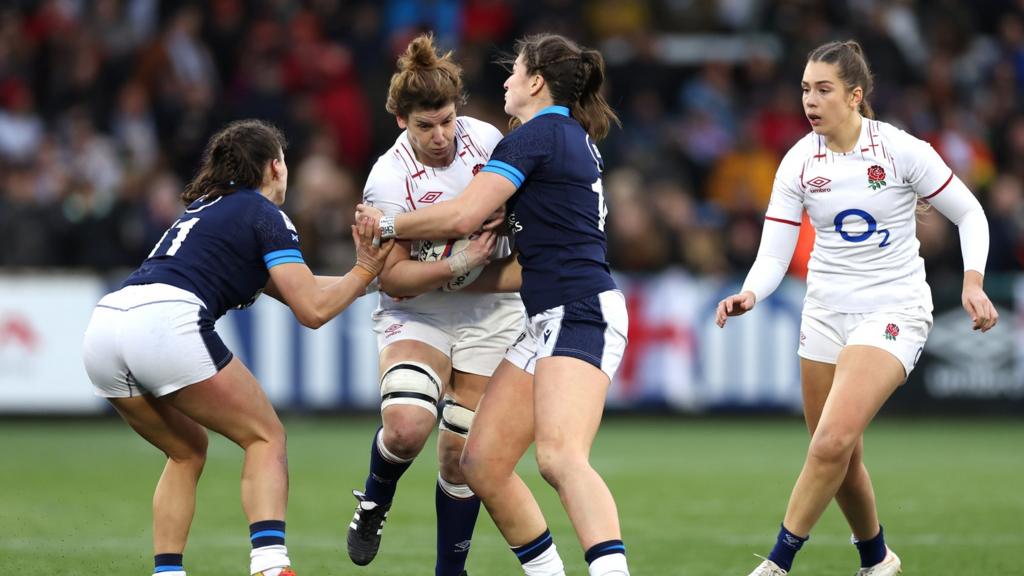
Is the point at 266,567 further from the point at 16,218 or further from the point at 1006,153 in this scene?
the point at 1006,153

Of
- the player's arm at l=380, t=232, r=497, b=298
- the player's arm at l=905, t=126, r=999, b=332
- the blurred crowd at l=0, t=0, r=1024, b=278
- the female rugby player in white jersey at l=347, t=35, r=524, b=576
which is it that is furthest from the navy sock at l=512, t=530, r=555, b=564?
the blurred crowd at l=0, t=0, r=1024, b=278

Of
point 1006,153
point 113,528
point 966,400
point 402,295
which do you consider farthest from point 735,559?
point 1006,153

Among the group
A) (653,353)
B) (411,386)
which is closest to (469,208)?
(411,386)

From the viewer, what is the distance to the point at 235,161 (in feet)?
19.8

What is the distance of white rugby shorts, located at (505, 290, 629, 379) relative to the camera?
5676 millimetres

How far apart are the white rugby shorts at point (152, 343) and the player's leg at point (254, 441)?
0.24ft

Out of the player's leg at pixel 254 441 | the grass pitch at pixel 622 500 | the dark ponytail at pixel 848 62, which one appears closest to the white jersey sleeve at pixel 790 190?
the dark ponytail at pixel 848 62

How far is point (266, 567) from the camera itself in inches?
223

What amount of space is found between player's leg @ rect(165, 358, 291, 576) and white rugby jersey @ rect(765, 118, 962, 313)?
2502 millimetres

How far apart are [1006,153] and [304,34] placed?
8.09 m

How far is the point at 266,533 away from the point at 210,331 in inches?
32.7

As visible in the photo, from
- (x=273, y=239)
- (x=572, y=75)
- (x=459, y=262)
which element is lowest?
(x=459, y=262)

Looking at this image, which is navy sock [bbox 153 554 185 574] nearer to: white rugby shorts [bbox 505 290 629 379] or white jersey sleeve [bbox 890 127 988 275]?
white rugby shorts [bbox 505 290 629 379]

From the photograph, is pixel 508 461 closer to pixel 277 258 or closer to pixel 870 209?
pixel 277 258
